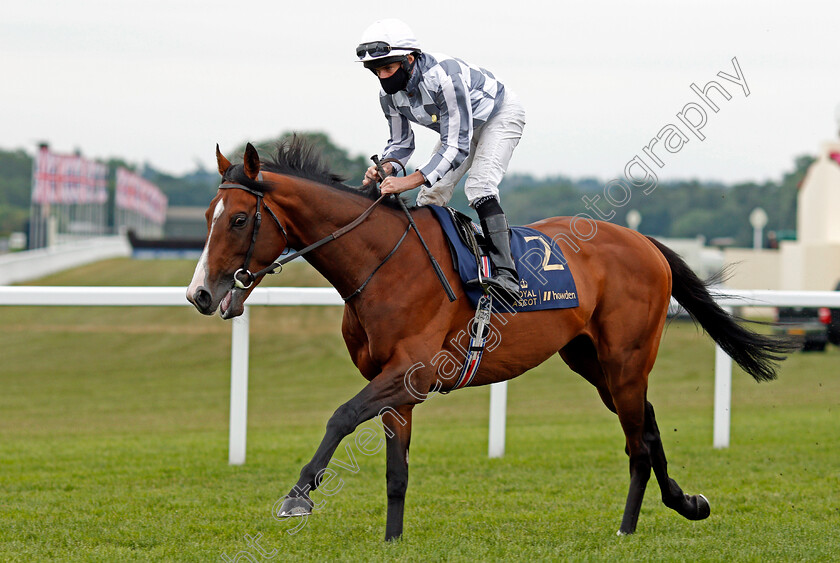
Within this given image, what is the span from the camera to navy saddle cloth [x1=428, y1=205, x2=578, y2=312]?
13.7 feet

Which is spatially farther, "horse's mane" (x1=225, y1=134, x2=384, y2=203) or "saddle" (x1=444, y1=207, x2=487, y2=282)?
"saddle" (x1=444, y1=207, x2=487, y2=282)

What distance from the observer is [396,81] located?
4078 millimetres

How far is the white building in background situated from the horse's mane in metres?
21.2

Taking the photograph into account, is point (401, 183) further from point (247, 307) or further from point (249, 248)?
point (247, 307)

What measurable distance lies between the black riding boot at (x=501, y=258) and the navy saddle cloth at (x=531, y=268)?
9cm

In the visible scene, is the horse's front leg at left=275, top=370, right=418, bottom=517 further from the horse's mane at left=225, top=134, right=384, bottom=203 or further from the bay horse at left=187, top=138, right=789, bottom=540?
the horse's mane at left=225, top=134, right=384, bottom=203

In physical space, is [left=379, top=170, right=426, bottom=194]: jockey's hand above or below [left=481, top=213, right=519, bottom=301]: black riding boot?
above

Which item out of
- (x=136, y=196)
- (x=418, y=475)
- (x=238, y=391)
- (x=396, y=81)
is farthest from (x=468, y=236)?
(x=136, y=196)

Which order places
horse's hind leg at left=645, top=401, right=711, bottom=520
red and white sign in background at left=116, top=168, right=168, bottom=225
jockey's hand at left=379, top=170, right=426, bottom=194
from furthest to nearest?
red and white sign in background at left=116, top=168, right=168, bottom=225
horse's hind leg at left=645, top=401, right=711, bottom=520
jockey's hand at left=379, top=170, right=426, bottom=194

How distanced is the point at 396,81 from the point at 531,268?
1077mm

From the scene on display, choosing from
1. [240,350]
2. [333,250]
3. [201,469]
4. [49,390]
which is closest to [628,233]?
[333,250]

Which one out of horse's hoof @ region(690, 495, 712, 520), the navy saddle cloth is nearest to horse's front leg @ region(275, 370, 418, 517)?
the navy saddle cloth

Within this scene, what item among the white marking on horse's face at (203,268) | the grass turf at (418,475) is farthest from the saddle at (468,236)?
the grass turf at (418,475)

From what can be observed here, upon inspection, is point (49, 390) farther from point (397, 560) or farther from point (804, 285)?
point (804, 285)
